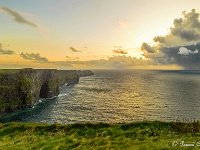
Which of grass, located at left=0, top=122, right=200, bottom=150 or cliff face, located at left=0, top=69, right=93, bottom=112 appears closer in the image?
grass, located at left=0, top=122, right=200, bottom=150

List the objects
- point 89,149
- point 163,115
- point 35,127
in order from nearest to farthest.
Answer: point 89,149
point 35,127
point 163,115

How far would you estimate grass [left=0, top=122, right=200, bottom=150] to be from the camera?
24.3 metres

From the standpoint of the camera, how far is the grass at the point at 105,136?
24312 mm

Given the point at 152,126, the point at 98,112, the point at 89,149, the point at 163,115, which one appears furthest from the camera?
the point at 98,112

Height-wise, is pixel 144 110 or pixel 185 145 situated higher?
pixel 185 145

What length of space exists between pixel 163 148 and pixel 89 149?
22.1 feet

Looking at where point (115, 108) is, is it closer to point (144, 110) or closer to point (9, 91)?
point (144, 110)

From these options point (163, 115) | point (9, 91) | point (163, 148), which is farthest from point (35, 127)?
point (9, 91)

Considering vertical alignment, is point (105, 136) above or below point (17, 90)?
above

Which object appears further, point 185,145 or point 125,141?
point 125,141

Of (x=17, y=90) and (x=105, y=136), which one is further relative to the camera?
(x=17, y=90)

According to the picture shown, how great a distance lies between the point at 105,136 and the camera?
2903cm

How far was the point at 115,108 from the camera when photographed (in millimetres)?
140625

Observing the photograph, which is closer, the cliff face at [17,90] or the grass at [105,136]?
the grass at [105,136]
